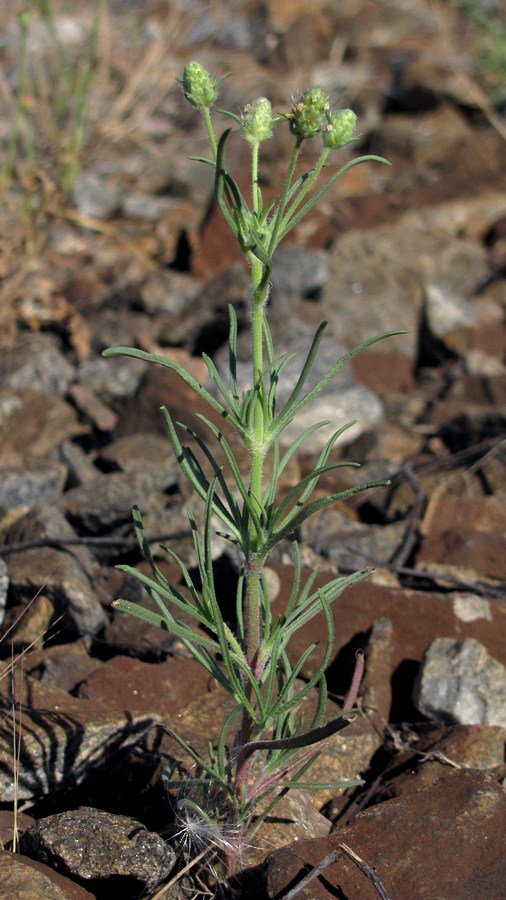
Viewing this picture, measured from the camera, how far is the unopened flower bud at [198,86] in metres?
1.84

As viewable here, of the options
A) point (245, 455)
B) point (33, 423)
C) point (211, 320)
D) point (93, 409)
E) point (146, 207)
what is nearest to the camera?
point (245, 455)

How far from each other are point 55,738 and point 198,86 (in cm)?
162

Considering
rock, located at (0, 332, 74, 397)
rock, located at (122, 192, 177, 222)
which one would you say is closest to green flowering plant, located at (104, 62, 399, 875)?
rock, located at (0, 332, 74, 397)

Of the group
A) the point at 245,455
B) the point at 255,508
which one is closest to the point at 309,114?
the point at 255,508

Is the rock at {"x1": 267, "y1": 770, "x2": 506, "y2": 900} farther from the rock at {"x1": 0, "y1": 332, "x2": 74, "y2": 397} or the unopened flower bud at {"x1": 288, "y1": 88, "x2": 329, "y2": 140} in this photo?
the rock at {"x1": 0, "y1": 332, "x2": 74, "y2": 397}

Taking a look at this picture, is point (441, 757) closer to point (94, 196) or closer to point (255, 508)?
point (255, 508)

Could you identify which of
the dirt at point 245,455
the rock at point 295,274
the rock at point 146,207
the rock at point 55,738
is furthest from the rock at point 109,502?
the rock at point 146,207

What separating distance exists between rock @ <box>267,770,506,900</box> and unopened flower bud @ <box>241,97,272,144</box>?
1543mm

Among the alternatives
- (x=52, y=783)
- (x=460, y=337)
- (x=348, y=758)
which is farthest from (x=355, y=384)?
(x=52, y=783)

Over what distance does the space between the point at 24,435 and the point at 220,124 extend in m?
5.48

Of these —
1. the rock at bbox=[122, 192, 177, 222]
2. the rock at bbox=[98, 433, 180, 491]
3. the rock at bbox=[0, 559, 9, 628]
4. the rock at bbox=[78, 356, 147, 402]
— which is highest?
the rock at bbox=[122, 192, 177, 222]

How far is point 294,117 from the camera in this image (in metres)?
1.82

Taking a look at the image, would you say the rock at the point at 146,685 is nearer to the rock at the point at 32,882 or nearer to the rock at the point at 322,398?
the rock at the point at 32,882

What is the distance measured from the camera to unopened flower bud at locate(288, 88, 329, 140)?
1780 mm
